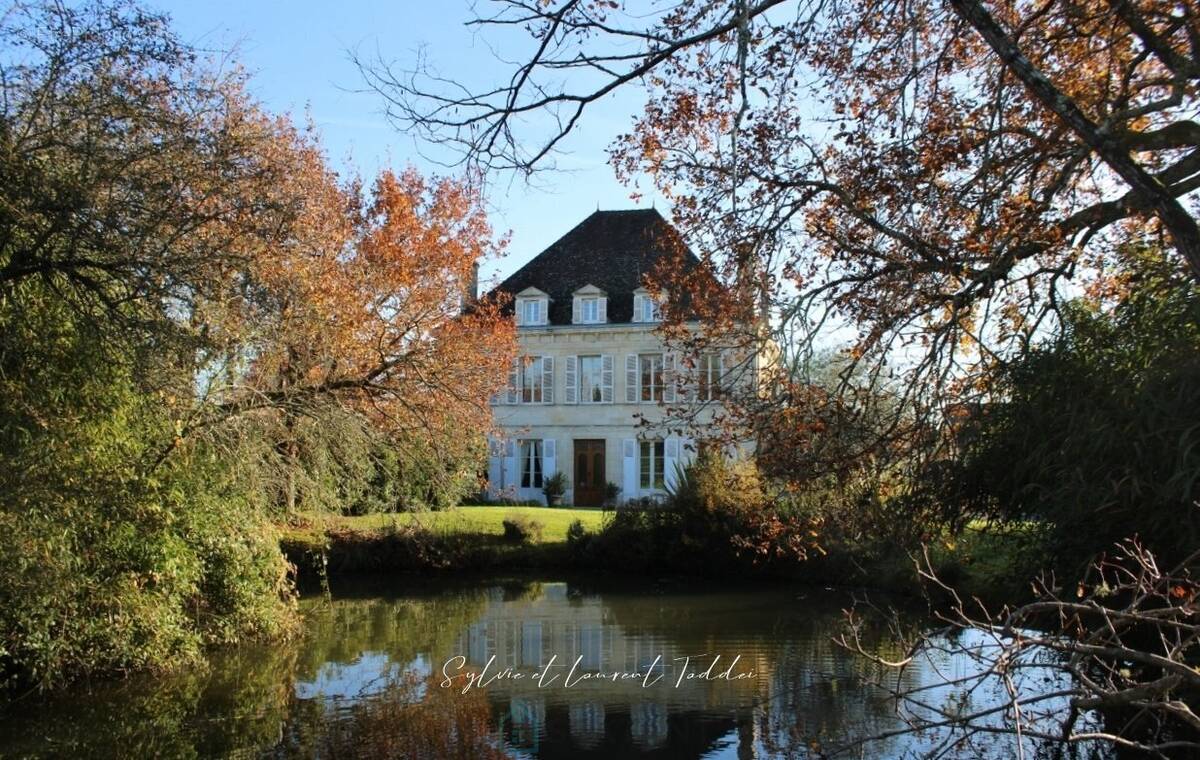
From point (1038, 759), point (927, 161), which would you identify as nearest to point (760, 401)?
point (927, 161)

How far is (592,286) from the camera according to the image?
103ft

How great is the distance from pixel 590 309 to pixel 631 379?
264 centimetres

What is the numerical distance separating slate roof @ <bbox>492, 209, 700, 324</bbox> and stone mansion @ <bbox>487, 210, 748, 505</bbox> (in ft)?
0.15

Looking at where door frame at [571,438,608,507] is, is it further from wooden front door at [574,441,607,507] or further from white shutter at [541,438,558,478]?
white shutter at [541,438,558,478]

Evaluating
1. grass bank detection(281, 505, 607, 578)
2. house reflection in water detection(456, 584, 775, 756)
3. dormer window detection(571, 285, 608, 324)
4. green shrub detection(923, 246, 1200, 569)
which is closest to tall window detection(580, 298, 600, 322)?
dormer window detection(571, 285, 608, 324)

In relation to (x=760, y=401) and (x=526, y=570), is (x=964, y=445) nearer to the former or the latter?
(x=760, y=401)

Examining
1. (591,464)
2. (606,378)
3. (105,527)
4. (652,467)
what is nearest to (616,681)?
(105,527)

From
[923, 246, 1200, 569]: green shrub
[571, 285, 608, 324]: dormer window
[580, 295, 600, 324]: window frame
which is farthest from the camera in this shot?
[580, 295, 600, 324]: window frame

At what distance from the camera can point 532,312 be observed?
32219 millimetres

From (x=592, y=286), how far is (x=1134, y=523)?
1021 inches

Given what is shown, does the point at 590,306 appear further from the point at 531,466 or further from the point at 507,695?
the point at 507,695

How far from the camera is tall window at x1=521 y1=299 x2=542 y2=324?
32.1 metres

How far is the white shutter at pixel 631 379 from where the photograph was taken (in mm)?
31031

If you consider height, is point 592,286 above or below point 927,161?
above
